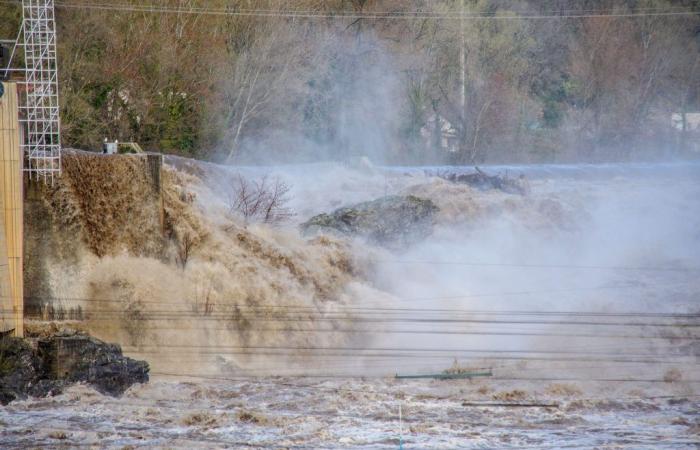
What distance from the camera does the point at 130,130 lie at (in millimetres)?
49875

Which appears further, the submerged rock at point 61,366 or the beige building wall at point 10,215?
the beige building wall at point 10,215

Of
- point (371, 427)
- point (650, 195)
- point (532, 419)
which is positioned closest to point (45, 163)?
point (371, 427)

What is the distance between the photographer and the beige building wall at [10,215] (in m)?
33.0

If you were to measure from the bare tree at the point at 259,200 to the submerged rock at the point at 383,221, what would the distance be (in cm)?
129

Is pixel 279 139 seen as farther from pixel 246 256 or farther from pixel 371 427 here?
→ pixel 371 427

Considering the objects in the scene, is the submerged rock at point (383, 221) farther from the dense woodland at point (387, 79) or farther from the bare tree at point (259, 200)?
the dense woodland at point (387, 79)

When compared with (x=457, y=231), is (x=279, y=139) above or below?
above

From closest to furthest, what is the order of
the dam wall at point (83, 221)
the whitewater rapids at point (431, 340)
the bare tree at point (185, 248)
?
the whitewater rapids at point (431, 340) < the dam wall at point (83, 221) < the bare tree at point (185, 248)

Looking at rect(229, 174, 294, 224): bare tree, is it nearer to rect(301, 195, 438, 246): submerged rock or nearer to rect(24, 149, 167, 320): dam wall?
rect(301, 195, 438, 246): submerged rock

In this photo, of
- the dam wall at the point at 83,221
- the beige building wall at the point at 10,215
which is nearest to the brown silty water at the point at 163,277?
the dam wall at the point at 83,221

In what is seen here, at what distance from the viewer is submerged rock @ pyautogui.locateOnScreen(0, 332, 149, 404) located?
3225 cm

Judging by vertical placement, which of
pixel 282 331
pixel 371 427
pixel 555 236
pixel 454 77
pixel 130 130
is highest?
pixel 454 77

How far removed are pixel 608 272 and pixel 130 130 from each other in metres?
19.5

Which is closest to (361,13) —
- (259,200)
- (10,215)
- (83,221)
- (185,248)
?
(259,200)
